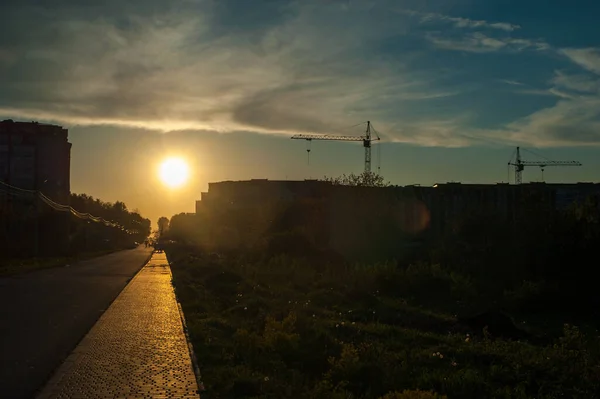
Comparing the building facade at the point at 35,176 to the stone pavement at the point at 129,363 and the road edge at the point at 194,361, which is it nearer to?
the stone pavement at the point at 129,363

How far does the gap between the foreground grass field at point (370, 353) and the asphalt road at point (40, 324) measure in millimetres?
2306

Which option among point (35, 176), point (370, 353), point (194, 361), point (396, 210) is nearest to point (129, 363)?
point (194, 361)

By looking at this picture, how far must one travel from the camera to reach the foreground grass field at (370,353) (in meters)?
9.10

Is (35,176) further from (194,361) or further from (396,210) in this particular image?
(194,361)

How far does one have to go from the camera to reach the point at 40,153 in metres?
81.9

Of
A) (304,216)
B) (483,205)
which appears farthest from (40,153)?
(483,205)

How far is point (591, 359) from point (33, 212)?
63.6m

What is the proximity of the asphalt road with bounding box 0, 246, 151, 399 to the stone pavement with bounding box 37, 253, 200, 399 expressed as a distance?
332 mm

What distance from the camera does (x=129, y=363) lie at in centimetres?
1000

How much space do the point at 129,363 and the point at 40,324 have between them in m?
6.18

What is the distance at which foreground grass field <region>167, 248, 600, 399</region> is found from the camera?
9.10 meters

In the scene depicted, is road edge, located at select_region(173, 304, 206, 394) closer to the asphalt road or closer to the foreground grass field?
the foreground grass field

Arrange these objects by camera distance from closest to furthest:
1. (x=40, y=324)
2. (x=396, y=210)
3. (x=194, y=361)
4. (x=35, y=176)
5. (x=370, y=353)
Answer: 1. (x=194, y=361)
2. (x=370, y=353)
3. (x=40, y=324)
4. (x=396, y=210)
5. (x=35, y=176)

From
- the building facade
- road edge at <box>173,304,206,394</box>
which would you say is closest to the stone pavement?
road edge at <box>173,304,206,394</box>
